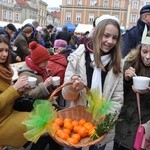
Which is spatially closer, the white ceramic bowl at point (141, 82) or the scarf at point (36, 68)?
the white ceramic bowl at point (141, 82)

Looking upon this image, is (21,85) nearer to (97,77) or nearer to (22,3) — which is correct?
(97,77)

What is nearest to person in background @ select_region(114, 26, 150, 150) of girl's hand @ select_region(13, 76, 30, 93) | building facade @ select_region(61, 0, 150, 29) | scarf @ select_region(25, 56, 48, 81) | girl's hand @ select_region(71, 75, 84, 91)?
girl's hand @ select_region(71, 75, 84, 91)

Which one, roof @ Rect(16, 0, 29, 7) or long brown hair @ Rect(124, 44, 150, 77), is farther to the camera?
roof @ Rect(16, 0, 29, 7)

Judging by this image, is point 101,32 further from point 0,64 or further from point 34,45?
point 34,45

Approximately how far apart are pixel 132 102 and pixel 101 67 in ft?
1.31

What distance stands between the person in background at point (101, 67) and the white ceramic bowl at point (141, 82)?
33cm

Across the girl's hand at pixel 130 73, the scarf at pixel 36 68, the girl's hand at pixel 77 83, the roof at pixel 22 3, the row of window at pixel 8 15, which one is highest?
the roof at pixel 22 3

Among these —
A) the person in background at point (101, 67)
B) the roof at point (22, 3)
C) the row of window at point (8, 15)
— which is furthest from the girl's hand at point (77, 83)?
the roof at point (22, 3)

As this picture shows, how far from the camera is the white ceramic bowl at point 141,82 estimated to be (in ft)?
6.91

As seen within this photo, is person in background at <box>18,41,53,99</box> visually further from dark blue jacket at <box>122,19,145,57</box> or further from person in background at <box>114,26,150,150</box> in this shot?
dark blue jacket at <box>122,19,145,57</box>

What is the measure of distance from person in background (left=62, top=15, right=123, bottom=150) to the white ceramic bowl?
1.07 ft

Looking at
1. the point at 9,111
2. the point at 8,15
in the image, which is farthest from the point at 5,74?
the point at 8,15

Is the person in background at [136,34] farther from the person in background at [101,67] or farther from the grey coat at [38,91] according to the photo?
the person in background at [101,67]

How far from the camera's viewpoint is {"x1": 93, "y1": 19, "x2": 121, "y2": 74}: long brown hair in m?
2.36
